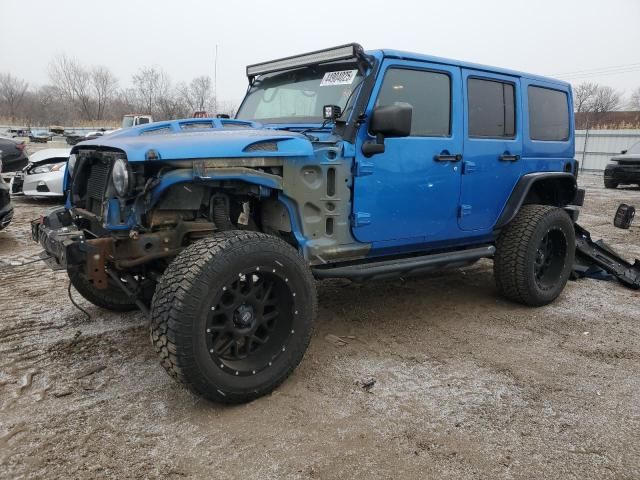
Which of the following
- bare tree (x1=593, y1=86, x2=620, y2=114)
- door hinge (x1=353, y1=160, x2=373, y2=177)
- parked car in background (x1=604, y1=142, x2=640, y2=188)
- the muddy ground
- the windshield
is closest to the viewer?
the muddy ground

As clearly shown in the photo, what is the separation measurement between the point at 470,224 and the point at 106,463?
124 inches

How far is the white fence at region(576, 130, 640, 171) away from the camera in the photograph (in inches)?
859

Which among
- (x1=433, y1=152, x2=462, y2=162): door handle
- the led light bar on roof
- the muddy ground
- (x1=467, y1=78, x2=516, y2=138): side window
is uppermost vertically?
the led light bar on roof

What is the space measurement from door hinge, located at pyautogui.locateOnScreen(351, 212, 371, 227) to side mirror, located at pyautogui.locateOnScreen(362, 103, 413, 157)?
0.41m

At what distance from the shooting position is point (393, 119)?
10.3ft

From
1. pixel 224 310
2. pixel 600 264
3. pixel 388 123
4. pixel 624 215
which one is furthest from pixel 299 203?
pixel 624 215

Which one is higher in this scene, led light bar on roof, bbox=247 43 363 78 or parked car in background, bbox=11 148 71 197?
led light bar on roof, bbox=247 43 363 78

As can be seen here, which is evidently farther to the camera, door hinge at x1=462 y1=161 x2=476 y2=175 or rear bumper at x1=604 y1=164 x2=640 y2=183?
rear bumper at x1=604 y1=164 x2=640 y2=183

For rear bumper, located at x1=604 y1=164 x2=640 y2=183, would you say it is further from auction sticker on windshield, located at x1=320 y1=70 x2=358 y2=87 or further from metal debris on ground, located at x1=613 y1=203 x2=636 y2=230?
auction sticker on windshield, located at x1=320 y1=70 x2=358 y2=87

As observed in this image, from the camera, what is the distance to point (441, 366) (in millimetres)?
3396

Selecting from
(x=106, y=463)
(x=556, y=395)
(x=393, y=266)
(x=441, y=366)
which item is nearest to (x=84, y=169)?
(x=106, y=463)

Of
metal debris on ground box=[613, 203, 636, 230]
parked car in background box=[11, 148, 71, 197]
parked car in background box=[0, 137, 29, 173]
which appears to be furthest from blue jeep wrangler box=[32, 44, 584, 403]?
parked car in background box=[0, 137, 29, 173]

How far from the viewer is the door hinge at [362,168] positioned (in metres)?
3.37

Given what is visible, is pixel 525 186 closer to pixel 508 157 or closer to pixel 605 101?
pixel 508 157
